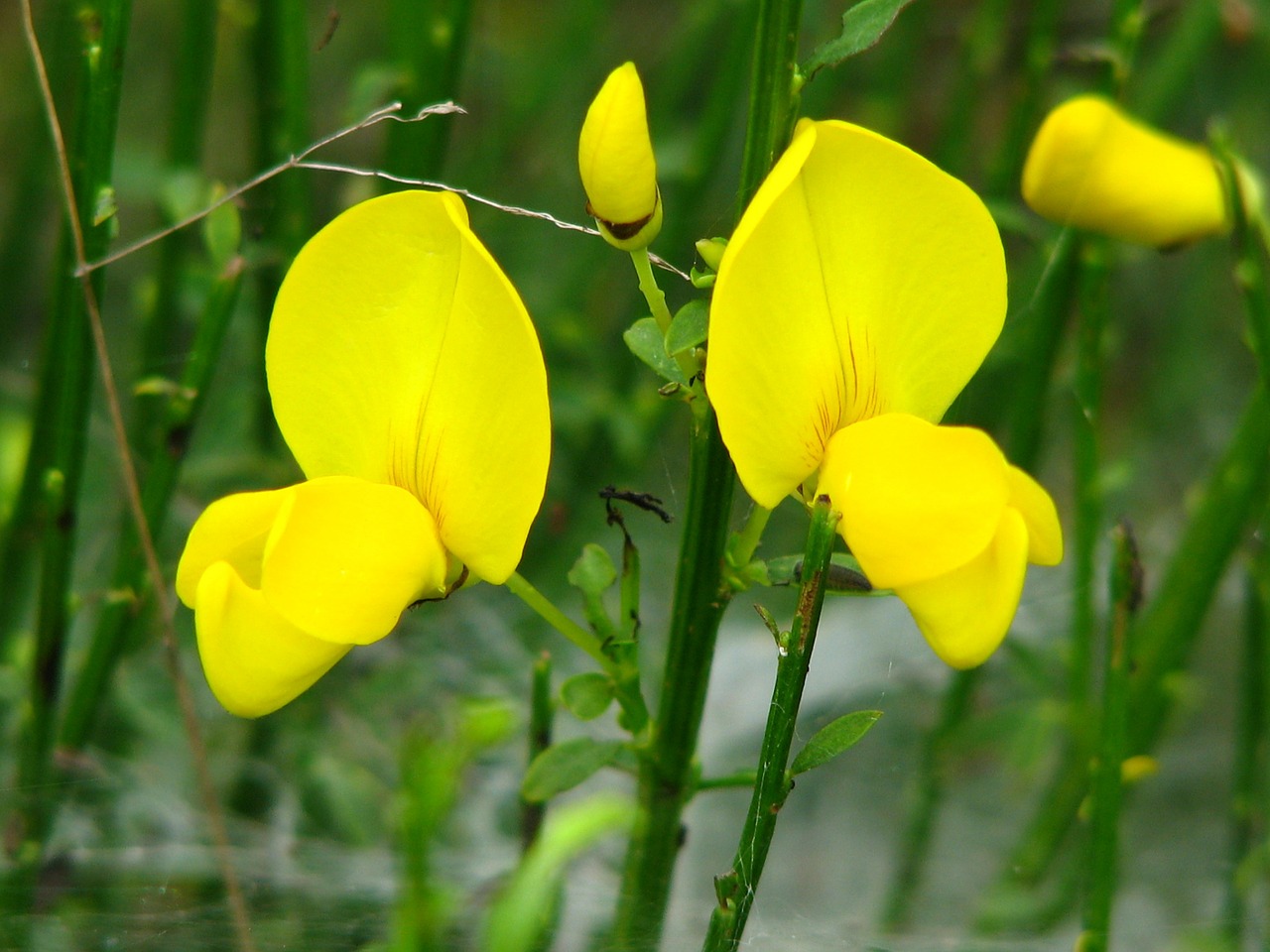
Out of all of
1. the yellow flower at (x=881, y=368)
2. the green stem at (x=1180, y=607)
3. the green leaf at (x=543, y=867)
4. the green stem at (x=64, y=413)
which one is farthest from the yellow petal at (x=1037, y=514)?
the green stem at (x=64, y=413)

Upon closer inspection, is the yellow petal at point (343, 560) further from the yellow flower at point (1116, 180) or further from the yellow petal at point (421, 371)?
the yellow flower at point (1116, 180)

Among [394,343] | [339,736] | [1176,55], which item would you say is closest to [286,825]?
[339,736]

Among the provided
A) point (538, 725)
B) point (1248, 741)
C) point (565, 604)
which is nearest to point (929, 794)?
point (1248, 741)

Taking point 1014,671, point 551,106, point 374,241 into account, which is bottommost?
point 1014,671

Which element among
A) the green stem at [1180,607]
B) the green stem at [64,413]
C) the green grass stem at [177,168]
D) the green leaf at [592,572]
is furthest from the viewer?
the green grass stem at [177,168]

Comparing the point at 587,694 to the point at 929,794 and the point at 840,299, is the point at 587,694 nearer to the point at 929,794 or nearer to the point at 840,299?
the point at 840,299

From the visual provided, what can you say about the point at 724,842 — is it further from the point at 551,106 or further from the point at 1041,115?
the point at 551,106

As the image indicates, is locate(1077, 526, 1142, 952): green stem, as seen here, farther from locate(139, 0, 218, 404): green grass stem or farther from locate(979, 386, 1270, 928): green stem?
locate(139, 0, 218, 404): green grass stem
